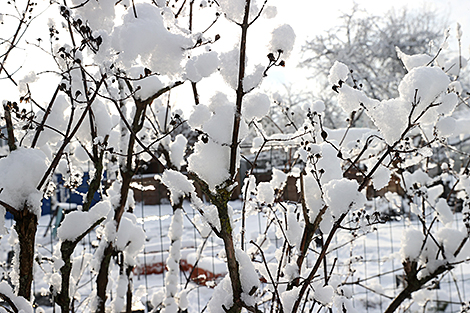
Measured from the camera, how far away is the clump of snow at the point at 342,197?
39.1 inches

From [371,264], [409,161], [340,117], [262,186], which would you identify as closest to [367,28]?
[340,117]

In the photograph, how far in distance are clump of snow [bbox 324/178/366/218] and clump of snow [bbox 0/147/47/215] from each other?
36.3 inches

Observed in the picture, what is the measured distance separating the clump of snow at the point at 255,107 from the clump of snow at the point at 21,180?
73 cm

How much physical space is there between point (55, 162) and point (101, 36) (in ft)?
1.49

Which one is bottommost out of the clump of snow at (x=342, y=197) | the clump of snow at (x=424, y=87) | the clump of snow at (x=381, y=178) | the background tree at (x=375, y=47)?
the clump of snow at (x=342, y=197)

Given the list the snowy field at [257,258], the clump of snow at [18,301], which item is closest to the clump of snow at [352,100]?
the snowy field at [257,258]

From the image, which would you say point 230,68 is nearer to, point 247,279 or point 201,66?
point 201,66

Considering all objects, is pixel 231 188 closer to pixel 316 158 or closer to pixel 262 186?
pixel 316 158

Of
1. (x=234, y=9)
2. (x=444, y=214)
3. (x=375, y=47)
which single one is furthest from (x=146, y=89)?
(x=375, y=47)

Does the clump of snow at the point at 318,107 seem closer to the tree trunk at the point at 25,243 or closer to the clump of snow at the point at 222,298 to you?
the clump of snow at the point at 222,298

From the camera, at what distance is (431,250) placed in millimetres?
1610

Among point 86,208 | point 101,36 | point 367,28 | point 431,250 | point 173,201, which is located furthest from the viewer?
point 367,28

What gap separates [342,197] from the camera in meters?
1.00

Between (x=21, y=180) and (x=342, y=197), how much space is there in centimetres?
101
